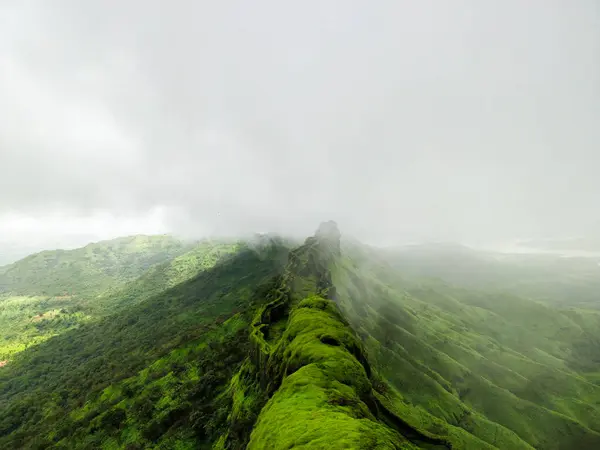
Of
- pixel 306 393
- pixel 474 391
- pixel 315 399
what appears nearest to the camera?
pixel 315 399

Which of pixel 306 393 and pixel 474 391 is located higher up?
pixel 306 393

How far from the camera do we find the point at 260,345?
59094 millimetres

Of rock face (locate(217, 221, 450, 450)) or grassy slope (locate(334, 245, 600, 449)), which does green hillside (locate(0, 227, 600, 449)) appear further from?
grassy slope (locate(334, 245, 600, 449))

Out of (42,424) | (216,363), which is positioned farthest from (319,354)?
(42,424)

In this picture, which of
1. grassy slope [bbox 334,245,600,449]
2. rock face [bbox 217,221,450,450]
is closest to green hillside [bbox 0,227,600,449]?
rock face [bbox 217,221,450,450]

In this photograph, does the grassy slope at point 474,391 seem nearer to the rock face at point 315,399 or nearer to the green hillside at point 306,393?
the green hillside at point 306,393

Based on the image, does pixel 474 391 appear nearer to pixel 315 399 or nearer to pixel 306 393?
pixel 306 393

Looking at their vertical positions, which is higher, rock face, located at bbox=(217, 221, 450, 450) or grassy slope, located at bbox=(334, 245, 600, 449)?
rock face, located at bbox=(217, 221, 450, 450)

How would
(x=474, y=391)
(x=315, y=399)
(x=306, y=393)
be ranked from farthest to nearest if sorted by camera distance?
(x=474, y=391) → (x=306, y=393) → (x=315, y=399)

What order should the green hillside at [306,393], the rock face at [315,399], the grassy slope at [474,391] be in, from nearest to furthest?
the rock face at [315,399]
the green hillside at [306,393]
the grassy slope at [474,391]

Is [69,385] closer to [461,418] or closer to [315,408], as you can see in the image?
[461,418]

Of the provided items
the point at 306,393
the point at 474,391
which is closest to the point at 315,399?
the point at 306,393

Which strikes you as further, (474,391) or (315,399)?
(474,391)

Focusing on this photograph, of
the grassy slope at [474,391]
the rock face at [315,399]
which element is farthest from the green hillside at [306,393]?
the grassy slope at [474,391]
